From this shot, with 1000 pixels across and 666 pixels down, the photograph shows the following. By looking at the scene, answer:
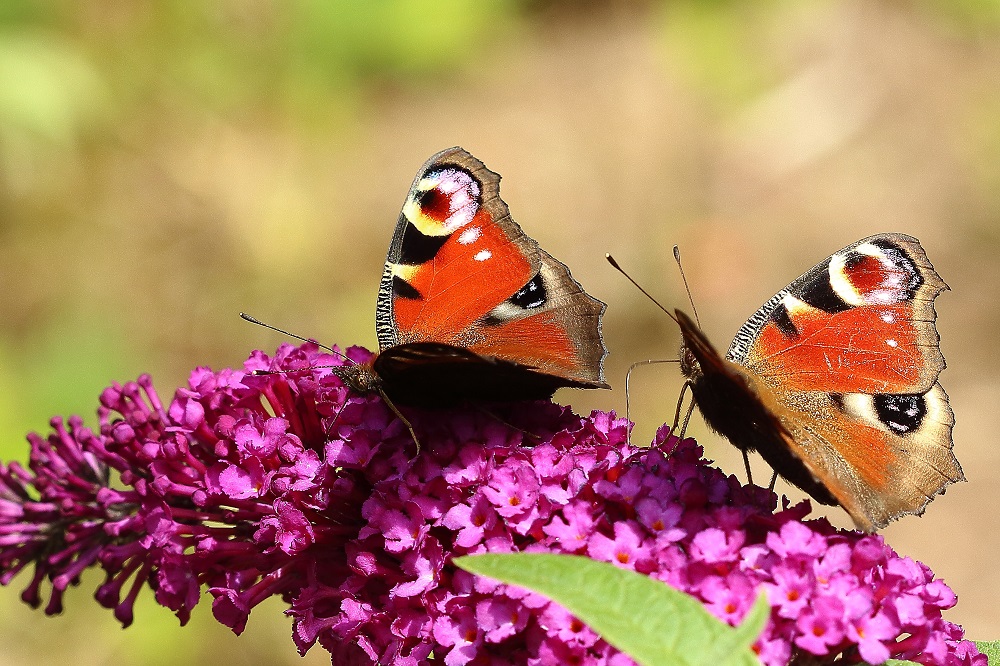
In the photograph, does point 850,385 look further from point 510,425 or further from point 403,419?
point 403,419

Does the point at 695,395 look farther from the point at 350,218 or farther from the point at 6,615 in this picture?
the point at 350,218

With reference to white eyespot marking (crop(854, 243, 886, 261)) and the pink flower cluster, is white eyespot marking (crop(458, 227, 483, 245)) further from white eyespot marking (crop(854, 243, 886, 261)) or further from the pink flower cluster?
white eyespot marking (crop(854, 243, 886, 261))

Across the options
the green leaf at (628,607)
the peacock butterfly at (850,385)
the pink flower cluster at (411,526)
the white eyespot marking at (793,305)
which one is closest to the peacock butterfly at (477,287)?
the pink flower cluster at (411,526)

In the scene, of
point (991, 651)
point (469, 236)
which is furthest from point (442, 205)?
point (991, 651)

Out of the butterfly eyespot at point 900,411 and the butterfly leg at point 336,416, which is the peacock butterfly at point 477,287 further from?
Result: the butterfly eyespot at point 900,411

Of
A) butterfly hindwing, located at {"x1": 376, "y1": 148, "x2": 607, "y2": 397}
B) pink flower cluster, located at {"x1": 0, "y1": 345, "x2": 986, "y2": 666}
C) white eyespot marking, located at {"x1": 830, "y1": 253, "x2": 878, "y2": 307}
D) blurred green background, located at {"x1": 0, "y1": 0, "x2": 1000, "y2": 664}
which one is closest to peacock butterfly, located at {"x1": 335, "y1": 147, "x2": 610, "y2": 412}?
butterfly hindwing, located at {"x1": 376, "y1": 148, "x2": 607, "y2": 397}

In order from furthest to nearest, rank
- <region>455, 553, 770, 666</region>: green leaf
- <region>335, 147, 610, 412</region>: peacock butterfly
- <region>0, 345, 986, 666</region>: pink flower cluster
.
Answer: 1. <region>335, 147, 610, 412</region>: peacock butterfly
2. <region>0, 345, 986, 666</region>: pink flower cluster
3. <region>455, 553, 770, 666</region>: green leaf
